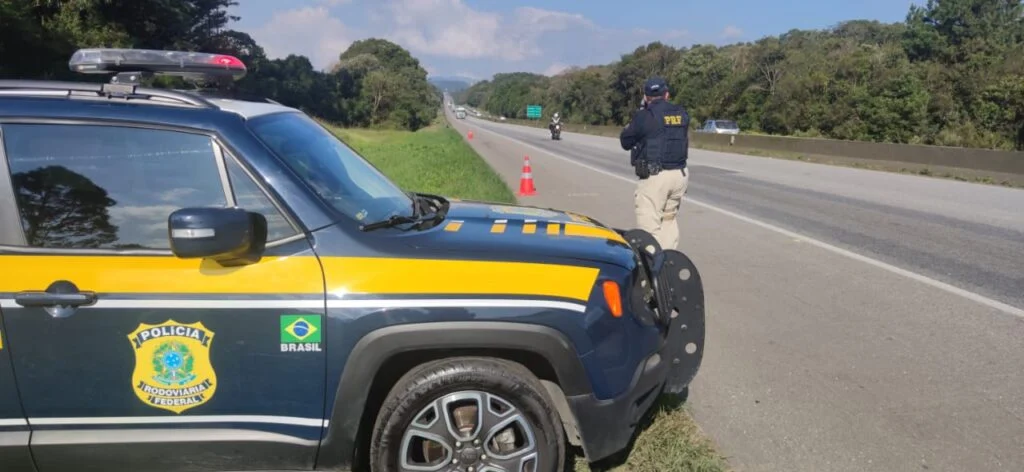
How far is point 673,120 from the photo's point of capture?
291 inches

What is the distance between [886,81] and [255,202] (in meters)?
44.8

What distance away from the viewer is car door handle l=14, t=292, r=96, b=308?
9.18 feet

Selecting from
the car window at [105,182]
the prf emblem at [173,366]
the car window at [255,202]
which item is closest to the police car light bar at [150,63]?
the car window at [105,182]

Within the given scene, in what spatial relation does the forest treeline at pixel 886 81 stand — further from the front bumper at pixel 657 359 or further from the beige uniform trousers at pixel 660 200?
the front bumper at pixel 657 359

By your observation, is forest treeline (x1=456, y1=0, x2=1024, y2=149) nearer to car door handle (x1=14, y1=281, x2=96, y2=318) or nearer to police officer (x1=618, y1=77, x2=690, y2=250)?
police officer (x1=618, y1=77, x2=690, y2=250)

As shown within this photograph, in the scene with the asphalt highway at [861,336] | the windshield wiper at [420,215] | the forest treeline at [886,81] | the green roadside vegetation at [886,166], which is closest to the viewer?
the windshield wiper at [420,215]

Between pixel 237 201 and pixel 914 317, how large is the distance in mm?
5374

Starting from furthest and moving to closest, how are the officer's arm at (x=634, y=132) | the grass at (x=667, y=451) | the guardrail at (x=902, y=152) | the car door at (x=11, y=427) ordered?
1. the guardrail at (x=902, y=152)
2. the officer's arm at (x=634, y=132)
3. the grass at (x=667, y=451)
4. the car door at (x=11, y=427)

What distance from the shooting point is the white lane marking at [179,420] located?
2893mm

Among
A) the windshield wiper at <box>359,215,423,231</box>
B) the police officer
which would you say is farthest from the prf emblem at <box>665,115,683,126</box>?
the windshield wiper at <box>359,215,423,231</box>

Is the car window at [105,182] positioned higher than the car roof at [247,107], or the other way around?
the car roof at [247,107]

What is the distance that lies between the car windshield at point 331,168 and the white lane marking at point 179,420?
86 cm

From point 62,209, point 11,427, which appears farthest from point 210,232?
point 11,427

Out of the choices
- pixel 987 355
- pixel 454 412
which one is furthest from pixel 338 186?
pixel 987 355
